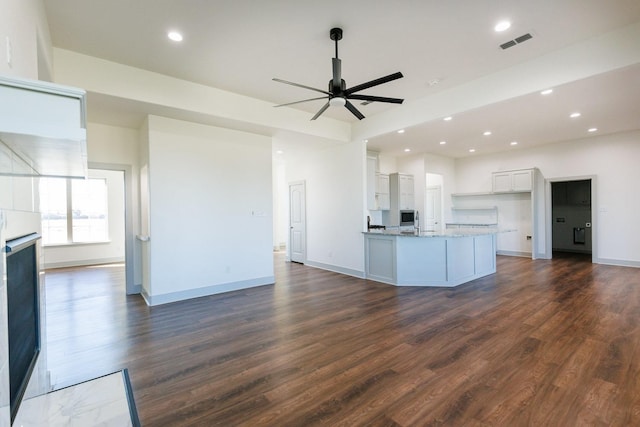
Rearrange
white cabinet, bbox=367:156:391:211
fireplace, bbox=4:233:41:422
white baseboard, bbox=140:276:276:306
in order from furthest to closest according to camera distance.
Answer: white cabinet, bbox=367:156:391:211 < white baseboard, bbox=140:276:276:306 < fireplace, bbox=4:233:41:422

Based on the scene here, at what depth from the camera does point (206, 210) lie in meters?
4.78

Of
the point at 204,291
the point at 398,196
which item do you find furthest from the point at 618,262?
the point at 204,291

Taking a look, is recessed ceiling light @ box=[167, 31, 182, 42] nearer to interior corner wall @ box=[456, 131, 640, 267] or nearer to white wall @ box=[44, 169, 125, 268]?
white wall @ box=[44, 169, 125, 268]

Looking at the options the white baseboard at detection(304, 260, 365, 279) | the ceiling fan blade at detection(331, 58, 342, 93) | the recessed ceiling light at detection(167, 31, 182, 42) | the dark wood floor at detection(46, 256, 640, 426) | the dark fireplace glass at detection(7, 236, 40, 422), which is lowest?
the dark wood floor at detection(46, 256, 640, 426)

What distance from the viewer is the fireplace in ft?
4.27

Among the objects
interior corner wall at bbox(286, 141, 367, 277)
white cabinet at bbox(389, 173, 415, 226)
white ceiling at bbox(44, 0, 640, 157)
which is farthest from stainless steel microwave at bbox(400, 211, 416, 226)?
white ceiling at bbox(44, 0, 640, 157)

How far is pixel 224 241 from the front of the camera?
16.3 feet

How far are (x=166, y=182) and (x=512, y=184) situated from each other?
824cm

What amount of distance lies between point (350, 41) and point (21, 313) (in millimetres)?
3548

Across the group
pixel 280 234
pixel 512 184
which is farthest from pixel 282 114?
pixel 512 184

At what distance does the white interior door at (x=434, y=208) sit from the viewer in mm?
9116

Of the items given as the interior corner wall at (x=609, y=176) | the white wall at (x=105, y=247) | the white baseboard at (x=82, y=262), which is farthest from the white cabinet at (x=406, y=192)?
the white baseboard at (x=82, y=262)

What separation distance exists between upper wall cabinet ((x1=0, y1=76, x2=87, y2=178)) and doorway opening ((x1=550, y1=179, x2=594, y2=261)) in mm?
10376

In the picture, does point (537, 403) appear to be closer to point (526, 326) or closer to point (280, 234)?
point (526, 326)
